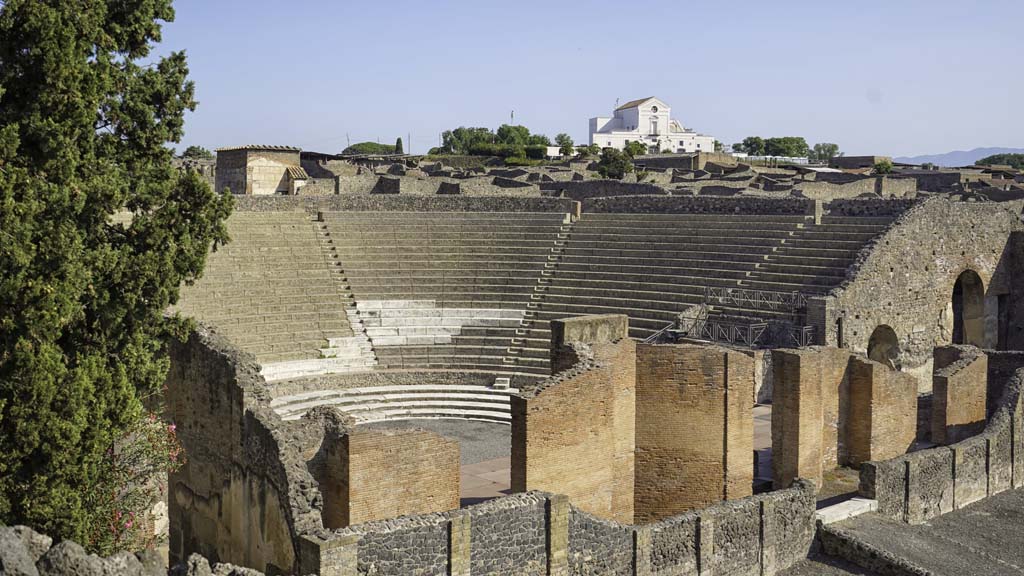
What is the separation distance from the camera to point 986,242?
23297mm

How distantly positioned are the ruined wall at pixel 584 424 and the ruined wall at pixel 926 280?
7227mm

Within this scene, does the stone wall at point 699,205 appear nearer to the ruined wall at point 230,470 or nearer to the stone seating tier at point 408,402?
the stone seating tier at point 408,402

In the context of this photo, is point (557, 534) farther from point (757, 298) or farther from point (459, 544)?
point (757, 298)

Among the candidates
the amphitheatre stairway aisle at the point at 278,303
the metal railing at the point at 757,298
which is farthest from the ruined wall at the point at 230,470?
the metal railing at the point at 757,298

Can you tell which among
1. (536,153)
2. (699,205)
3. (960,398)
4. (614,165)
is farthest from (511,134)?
(960,398)

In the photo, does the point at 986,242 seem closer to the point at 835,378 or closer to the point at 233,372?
the point at 835,378

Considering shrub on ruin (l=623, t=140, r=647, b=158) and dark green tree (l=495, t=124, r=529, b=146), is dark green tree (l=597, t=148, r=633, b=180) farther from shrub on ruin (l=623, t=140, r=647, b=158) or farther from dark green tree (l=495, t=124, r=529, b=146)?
dark green tree (l=495, t=124, r=529, b=146)

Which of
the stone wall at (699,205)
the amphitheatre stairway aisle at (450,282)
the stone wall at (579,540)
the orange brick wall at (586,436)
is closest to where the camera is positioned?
the stone wall at (579,540)

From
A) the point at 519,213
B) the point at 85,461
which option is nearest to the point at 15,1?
the point at 85,461

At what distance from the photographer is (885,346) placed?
20984 mm

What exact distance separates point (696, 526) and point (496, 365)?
1056 centimetres

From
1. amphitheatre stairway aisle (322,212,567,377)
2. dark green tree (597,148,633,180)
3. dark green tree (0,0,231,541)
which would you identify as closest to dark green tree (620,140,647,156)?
dark green tree (597,148,633,180)

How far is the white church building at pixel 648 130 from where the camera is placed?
9556cm

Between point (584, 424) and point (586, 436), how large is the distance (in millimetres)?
164
